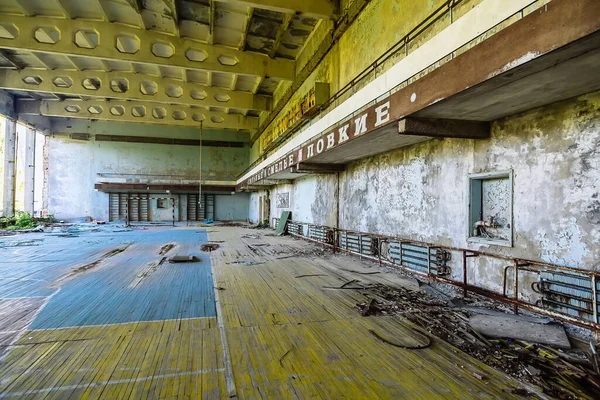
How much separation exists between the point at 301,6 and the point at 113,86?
1171cm

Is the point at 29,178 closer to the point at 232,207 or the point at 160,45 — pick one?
the point at 232,207

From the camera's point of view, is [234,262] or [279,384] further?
[234,262]

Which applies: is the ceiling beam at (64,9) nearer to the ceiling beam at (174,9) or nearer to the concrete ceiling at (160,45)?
the concrete ceiling at (160,45)

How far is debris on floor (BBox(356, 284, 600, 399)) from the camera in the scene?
89.6 inches

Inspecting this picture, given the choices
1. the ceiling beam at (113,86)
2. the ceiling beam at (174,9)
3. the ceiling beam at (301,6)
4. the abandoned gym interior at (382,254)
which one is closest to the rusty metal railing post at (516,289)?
the abandoned gym interior at (382,254)

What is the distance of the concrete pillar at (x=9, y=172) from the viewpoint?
15.6 m

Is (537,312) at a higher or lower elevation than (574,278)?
lower

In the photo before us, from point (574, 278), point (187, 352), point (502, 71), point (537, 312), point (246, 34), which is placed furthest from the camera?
point (246, 34)

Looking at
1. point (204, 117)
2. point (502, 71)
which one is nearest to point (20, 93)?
point (204, 117)

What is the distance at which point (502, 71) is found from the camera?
254 cm

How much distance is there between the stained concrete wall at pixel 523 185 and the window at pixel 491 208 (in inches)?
3.5

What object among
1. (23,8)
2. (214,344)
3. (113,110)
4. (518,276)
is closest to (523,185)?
(518,276)

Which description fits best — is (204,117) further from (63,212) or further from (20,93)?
(63,212)

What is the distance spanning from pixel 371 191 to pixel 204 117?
14.8m
